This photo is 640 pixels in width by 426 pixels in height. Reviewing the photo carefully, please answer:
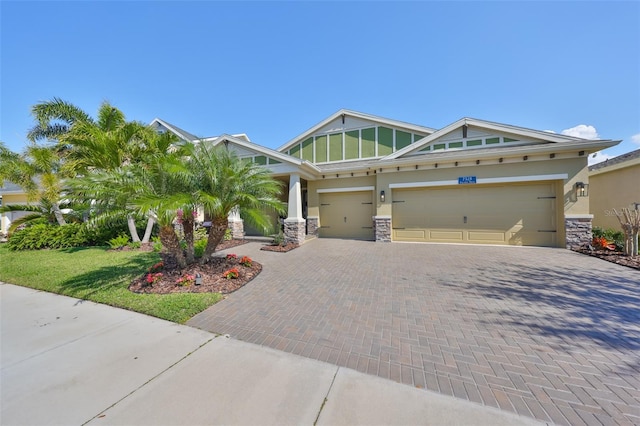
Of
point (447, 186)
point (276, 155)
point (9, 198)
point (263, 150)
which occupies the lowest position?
point (447, 186)

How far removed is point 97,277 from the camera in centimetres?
592

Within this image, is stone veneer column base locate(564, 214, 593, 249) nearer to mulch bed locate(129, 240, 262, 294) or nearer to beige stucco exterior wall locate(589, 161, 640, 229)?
beige stucco exterior wall locate(589, 161, 640, 229)

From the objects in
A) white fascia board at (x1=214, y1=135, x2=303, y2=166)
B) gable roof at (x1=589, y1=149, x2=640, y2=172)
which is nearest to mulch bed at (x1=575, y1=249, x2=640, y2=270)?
gable roof at (x1=589, y1=149, x2=640, y2=172)

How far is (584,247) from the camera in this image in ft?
27.6

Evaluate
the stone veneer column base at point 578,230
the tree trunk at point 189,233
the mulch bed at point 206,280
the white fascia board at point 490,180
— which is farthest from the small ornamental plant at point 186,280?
the stone veneer column base at point 578,230

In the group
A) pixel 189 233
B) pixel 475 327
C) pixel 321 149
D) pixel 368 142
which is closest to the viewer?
pixel 475 327

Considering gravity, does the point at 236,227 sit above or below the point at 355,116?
below

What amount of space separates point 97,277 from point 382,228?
400 inches

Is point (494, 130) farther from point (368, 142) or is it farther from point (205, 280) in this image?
point (205, 280)

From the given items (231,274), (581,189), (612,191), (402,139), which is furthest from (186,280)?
(612,191)

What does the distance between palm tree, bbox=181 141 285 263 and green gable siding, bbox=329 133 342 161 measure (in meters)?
8.11

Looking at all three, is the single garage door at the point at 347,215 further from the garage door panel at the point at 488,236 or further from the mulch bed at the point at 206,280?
the mulch bed at the point at 206,280

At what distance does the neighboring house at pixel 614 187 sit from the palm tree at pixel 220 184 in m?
14.3

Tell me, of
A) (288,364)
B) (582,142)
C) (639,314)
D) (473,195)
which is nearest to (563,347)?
(639,314)
